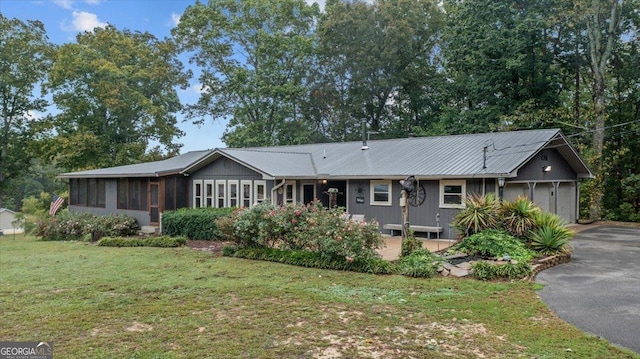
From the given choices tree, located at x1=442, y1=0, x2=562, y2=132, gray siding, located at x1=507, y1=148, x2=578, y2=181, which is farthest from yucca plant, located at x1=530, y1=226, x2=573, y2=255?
tree, located at x1=442, y1=0, x2=562, y2=132

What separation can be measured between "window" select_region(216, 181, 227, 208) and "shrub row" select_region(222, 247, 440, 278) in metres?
6.54

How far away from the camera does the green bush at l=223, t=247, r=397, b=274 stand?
29.5 ft

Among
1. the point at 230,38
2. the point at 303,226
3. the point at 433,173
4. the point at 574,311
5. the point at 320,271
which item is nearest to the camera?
the point at 574,311

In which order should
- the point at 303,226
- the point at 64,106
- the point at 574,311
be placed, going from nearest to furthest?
the point at 574,311, the point at 303,226, the point at 64,106

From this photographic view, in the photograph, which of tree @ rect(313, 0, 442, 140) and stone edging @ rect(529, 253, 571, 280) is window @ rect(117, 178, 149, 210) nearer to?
stone edging @ rect(529, 253, 571, 280)

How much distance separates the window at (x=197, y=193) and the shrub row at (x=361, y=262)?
760cm

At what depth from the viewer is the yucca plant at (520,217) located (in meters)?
10.4

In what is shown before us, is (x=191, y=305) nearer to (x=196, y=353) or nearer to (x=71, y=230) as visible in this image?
(x=196, y=353)

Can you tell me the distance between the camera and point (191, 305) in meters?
6.39

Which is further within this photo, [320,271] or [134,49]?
[134,49]

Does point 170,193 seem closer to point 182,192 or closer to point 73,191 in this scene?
point 182,192

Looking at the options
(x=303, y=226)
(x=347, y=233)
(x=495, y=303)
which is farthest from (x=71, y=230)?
(x=495, y=303)

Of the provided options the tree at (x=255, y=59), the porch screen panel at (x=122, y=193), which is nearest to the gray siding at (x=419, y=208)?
the porch screen panel at (x=122, y=193)

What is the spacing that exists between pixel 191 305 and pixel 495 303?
15.4 feet
